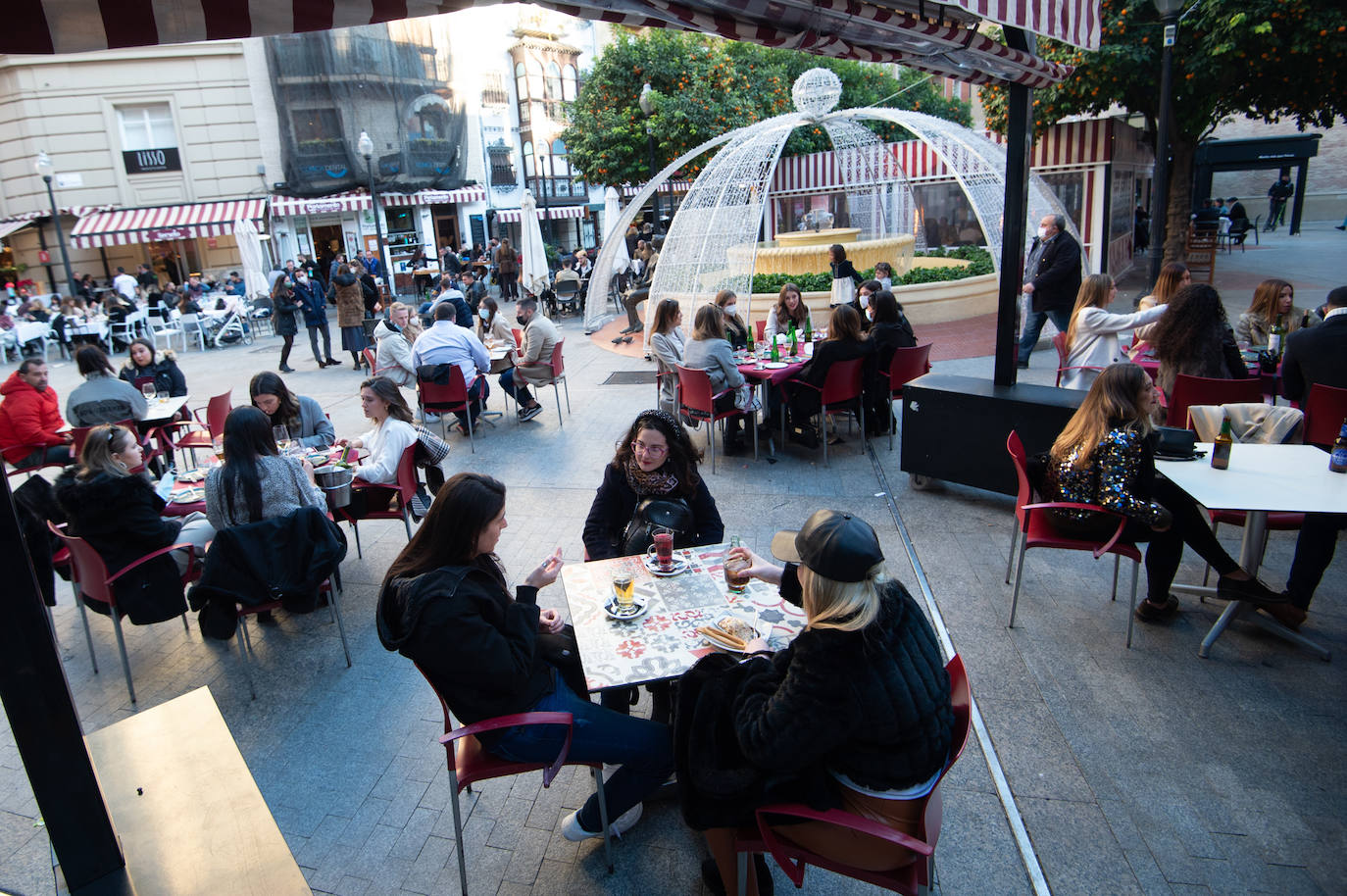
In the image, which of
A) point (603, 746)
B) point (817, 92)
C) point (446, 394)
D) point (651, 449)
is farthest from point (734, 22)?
point (817, 92)

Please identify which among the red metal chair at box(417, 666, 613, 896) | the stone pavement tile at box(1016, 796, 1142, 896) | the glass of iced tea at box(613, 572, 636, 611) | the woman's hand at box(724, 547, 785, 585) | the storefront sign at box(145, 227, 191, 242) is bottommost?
the stone pavement tile at box(1016, 796, 1142, 896)

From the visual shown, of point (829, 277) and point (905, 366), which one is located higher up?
point (829, 277)

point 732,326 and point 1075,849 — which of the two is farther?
point 732,326

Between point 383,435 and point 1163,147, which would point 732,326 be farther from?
point 1163,147

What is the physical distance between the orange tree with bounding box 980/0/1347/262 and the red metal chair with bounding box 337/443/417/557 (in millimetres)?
11368

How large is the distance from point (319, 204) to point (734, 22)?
26.3 m

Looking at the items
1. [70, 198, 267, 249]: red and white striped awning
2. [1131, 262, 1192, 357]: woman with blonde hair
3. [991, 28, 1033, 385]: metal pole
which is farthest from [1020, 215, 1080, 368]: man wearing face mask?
[70, 198, 267, 249]: red and white striped awning

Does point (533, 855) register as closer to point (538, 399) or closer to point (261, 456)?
point (261, 456)

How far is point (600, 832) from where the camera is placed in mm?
2920

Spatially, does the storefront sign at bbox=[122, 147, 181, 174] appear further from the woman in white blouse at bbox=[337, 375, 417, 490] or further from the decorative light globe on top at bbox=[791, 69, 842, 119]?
the woman in white blouse at bbox=[337, 375, 417, 490]

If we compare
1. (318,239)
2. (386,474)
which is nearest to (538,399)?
(386,474)

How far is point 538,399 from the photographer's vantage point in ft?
32.4

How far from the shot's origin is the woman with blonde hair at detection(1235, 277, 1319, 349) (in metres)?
6.23

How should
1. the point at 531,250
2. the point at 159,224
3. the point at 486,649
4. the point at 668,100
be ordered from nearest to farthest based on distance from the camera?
the point at 486,649, the point at 531,250, the point at 668,100, the point at 159,224
